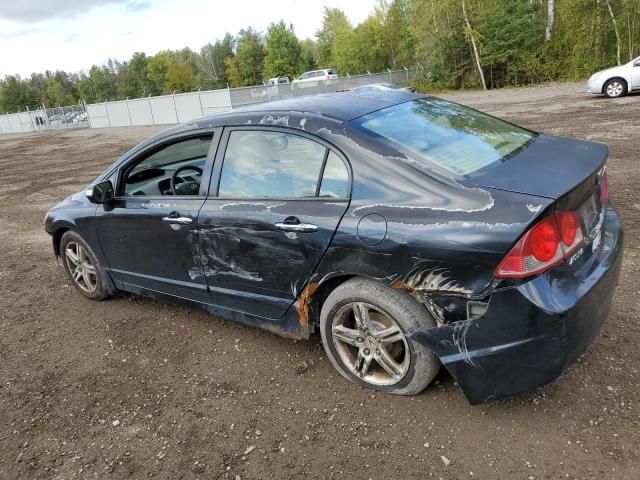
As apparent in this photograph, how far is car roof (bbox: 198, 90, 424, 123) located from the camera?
2982 mm

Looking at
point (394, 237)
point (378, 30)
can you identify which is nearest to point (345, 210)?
point (394, 237)

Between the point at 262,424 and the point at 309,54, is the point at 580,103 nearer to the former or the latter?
the point at 262,424

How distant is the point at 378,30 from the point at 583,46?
2975 centimetres

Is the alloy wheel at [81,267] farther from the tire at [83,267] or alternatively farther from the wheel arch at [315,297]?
the wheel arch at [315,297]

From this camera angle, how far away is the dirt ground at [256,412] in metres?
2.41

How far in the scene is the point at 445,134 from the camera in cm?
302

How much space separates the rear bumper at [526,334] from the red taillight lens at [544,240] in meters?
0.09

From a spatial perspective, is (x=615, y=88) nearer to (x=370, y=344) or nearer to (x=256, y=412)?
(x=370, y=344)

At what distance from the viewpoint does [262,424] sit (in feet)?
9.19

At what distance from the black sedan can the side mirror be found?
3 centimetres

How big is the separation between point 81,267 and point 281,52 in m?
67.7

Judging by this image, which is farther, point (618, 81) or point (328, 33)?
point (328, 33)

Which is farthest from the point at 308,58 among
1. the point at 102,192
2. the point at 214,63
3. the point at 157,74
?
the point at 102,192

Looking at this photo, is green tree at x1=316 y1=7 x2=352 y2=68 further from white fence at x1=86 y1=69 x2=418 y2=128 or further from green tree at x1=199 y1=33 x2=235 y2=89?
white fence at x1=86 y1=69 x2=418 y2=128
